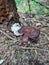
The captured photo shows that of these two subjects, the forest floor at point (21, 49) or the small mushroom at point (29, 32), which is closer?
the forest floor at point (21, 49)

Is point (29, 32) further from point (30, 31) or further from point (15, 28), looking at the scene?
point (15, 28)

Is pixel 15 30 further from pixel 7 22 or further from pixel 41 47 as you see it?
pixel 41 47

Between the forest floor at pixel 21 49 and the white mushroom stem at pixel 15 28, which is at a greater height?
the white mushroom stem at pixel 15 28

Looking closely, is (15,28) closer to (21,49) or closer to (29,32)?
(29,32)

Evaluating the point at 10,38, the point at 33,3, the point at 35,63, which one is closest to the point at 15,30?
the point at 10,38

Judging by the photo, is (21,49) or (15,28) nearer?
(21,49)

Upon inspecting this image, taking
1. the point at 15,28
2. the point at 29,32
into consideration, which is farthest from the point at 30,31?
the point at 15,28

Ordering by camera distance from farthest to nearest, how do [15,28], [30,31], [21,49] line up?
[15,28], [30,31], [21,49]

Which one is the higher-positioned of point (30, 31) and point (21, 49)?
point (30, 31)

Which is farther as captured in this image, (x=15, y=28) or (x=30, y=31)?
(x=15, y=28)

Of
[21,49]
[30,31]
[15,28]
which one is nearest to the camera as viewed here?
[21,49]

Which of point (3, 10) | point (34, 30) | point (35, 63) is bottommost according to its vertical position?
point (35, 63)
